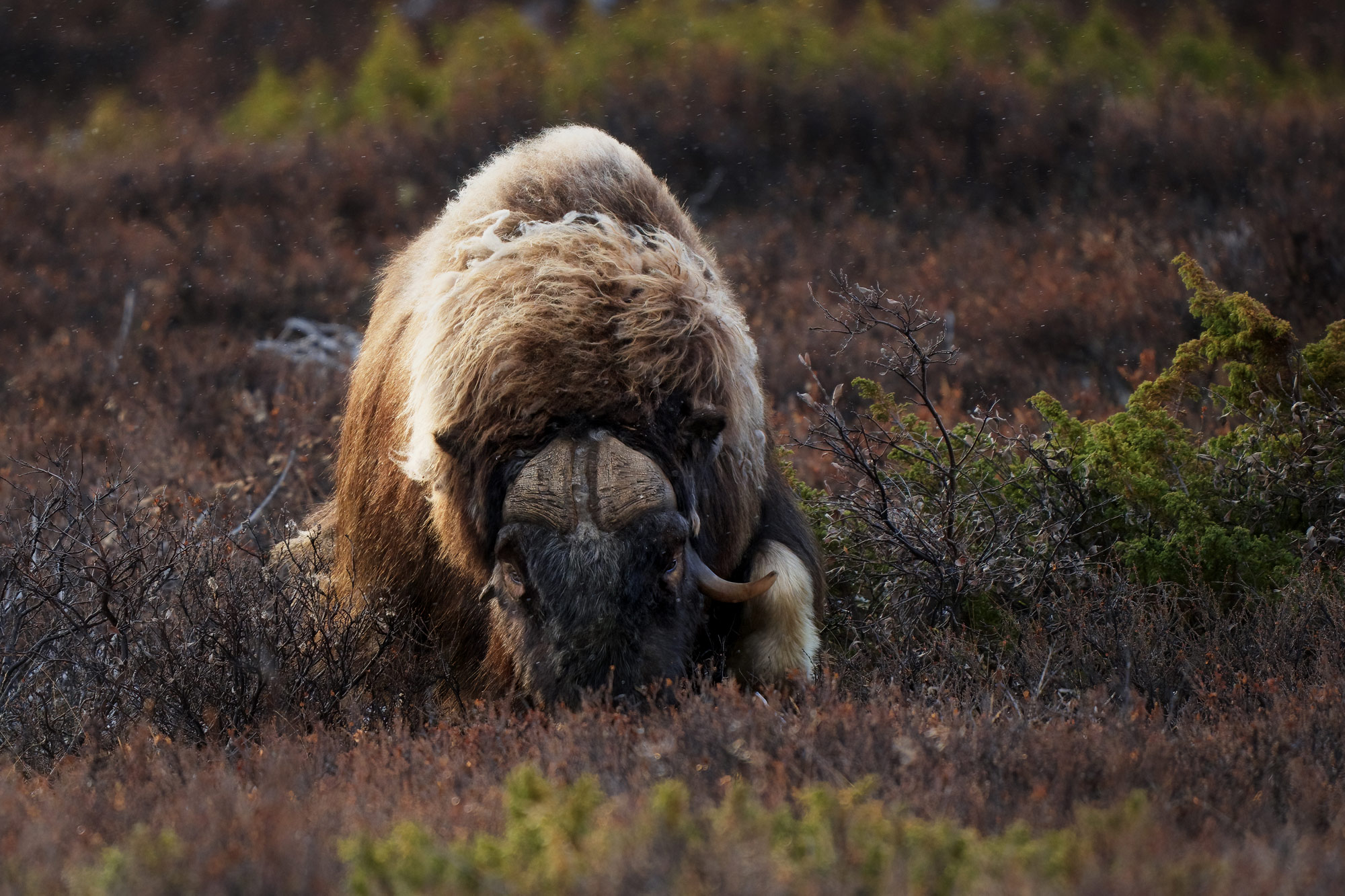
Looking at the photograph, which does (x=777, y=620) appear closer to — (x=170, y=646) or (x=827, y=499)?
(x=827, y=499)

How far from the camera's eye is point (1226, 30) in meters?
14.3

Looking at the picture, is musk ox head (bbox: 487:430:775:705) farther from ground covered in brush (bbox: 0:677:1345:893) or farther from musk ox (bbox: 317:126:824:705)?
ground covered in brush (bbox: 0:677:1345:893)

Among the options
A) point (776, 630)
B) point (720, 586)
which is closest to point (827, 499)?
point (776, 630)

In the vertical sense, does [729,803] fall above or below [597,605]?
above

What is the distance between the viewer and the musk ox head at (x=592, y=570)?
344cm

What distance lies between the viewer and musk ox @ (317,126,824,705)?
349 cm

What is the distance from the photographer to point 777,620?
4.02 meters

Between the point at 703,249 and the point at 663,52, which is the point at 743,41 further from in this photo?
the point at 703,249

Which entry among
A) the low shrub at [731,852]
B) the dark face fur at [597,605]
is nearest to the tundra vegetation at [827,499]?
the low shrub at [731,852]

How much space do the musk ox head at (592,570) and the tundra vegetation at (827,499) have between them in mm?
183

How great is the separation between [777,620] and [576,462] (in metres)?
0.90

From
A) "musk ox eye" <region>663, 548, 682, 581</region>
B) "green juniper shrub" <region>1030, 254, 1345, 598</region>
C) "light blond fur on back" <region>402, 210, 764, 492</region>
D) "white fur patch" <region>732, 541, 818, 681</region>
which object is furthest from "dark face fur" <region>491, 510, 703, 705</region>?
"green juniper shrub" <region>1030, 254, 1345, 598</region>

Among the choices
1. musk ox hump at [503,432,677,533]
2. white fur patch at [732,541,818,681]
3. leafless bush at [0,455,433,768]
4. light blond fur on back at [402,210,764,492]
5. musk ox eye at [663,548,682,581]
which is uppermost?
light blond fur on back at [402,210,764,492]

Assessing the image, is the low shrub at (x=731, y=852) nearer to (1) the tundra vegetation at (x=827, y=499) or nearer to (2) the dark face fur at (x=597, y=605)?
(1) the tundra vegetation at (x=827, y=499)
